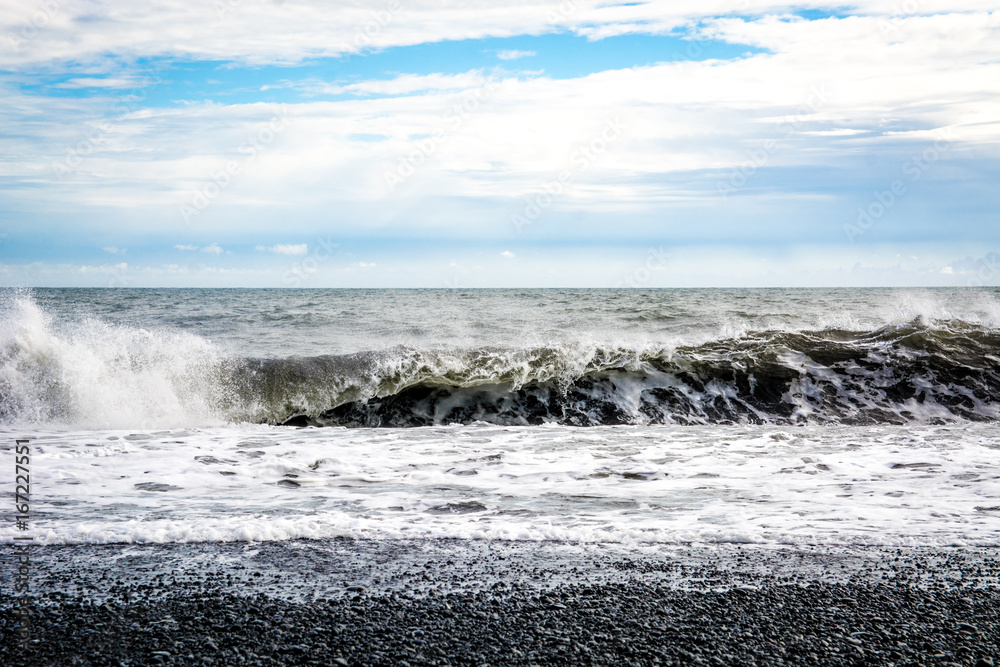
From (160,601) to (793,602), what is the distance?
9.79ft

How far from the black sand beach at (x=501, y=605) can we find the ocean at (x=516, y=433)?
346 millimetres

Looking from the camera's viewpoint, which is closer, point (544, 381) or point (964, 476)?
point (964, 476)

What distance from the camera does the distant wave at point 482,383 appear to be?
1012 cm

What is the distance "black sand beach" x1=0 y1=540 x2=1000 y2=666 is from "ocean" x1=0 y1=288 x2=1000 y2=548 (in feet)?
1.14

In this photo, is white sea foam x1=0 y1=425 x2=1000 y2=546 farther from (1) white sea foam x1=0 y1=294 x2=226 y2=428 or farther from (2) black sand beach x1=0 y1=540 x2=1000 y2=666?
(1) white sea foam x1=0 y1=294 x2=226 y2=428

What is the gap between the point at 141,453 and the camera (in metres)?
6.93

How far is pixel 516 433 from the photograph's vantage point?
852 cm

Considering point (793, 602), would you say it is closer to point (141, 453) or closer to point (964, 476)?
point (964, 476)

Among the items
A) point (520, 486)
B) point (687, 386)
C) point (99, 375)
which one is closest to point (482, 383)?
point (687, 386)

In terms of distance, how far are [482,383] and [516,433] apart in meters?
3.00

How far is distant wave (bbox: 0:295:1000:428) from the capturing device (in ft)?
33.2

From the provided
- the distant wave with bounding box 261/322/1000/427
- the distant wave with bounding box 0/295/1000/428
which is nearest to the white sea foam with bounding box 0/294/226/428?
the distant wave with bounding box 0/295/1000/428

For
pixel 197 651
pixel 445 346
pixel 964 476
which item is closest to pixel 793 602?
pixel 197 651

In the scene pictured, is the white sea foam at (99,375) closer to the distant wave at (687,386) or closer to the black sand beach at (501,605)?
the distant wave at (687,386)
